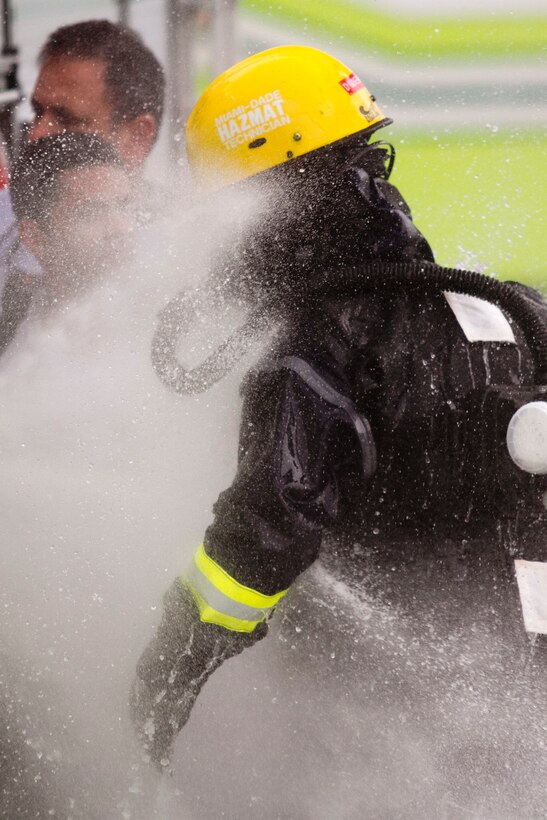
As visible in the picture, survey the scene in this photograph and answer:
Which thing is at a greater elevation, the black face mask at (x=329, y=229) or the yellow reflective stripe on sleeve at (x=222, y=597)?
the black face mask at (x=329, y=229)

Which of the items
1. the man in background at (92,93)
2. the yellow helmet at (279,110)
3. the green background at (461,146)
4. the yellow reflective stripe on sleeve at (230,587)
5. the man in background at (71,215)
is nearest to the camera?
the yellow reflective stripe on sleeve at (230,587)

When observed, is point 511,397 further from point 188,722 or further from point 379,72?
point 379,72

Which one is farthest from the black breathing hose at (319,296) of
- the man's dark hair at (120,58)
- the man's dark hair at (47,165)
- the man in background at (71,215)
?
A: the man's dark hair at (120,58)

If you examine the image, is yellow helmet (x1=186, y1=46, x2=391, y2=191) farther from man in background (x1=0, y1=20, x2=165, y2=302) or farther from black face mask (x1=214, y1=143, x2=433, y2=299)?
man in background (x1=0, y1=20, x2=165, y2=302)

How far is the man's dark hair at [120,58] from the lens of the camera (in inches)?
89.5

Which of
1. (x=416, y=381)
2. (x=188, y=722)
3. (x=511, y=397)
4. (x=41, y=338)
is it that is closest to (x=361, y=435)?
(x=416, y=381)

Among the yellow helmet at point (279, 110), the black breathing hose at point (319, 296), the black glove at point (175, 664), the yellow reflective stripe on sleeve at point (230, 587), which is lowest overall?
the black glove at point (175, 664)

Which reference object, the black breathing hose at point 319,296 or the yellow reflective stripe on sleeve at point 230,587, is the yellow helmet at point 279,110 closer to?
the black breathing hose at point 319,296

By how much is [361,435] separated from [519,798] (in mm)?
799

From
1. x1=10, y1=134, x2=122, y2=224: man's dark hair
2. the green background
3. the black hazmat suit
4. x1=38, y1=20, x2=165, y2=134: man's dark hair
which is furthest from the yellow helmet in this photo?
the green background

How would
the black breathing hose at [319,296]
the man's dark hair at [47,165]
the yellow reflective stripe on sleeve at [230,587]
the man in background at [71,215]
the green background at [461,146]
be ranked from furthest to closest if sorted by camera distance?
the green background at [461,146] → the man's dark hair at [47,165] → the man in background at [71,215] → the yellow reflective stripe on sleeve at [230,587] → the black breathing hose at [319,296]

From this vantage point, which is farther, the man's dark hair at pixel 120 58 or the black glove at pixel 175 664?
the man's dark hair at pixel 120 58

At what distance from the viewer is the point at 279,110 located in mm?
1376

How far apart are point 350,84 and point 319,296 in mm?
487
